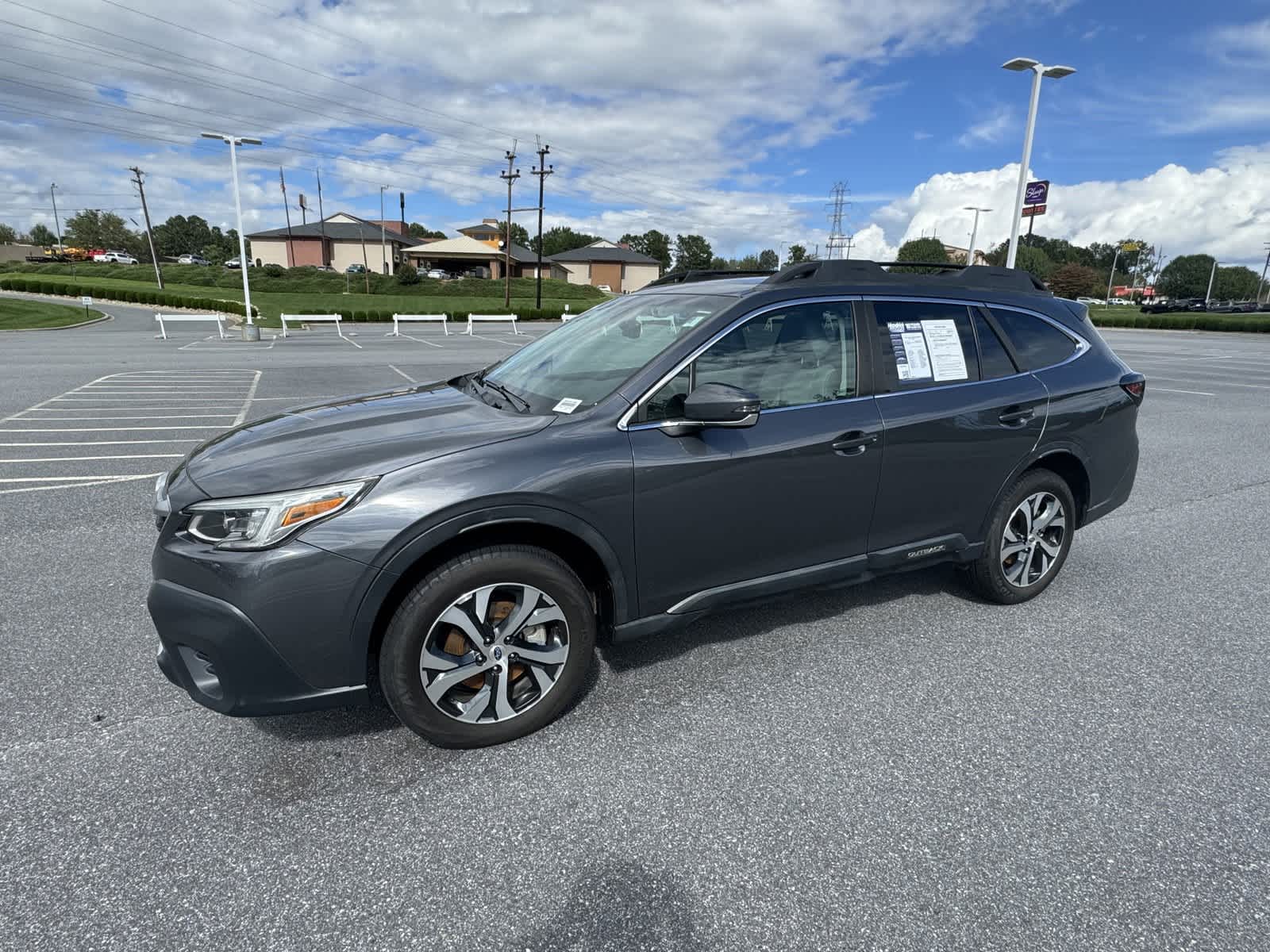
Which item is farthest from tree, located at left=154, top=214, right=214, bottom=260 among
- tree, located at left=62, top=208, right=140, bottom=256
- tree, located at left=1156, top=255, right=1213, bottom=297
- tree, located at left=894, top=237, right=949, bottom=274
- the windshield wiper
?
tree, located at left=1156, top=255, right=1213, bottom=297

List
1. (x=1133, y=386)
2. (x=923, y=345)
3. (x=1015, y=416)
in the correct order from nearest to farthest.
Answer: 1. (x=923, y=345)
2. (x=1015, y=416)
3. (x=1133, y=386)

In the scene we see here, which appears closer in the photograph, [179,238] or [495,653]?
[495,653]

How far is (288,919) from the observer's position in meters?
1.94

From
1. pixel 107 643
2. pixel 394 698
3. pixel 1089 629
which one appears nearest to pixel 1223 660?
pixel 1089 629

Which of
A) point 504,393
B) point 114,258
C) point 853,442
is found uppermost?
point 114,258

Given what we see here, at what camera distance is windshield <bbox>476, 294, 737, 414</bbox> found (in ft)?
9.81

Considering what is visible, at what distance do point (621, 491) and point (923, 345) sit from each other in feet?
5.96

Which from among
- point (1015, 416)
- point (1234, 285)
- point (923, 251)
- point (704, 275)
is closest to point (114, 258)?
point (704, 275)

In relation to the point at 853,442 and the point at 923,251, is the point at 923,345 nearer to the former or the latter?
the point at 853,442

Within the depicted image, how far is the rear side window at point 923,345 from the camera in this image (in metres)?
3.34

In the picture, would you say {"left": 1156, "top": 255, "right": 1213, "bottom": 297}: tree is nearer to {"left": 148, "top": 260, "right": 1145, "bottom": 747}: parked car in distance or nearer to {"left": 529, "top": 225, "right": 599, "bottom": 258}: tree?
{"left": 529, "top": 225, "right": 599, "bottom": 258}: tree

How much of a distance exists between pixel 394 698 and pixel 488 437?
975 millimetres

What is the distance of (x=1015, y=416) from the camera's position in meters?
3.63

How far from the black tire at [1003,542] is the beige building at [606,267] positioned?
291 feet
